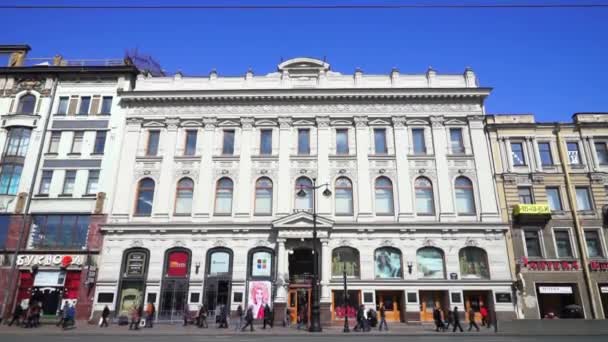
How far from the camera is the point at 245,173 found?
29688 mm

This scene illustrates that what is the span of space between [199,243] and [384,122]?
17.2 m

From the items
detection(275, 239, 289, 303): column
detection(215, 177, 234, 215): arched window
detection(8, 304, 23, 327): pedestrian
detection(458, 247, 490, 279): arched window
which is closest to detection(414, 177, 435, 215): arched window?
detection(458, 247, 490, 279): arched window

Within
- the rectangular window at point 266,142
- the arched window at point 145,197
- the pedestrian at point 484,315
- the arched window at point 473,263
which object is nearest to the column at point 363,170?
the rectangular window at point 266,142

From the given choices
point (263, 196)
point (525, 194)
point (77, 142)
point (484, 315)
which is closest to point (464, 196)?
point (525, 194)

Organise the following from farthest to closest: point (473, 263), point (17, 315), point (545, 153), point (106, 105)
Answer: point (106, 105) < point (545, 153) < point (473, 263) < point (17, 315)

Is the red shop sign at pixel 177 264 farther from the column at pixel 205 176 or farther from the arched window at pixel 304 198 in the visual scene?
the arched window at pixel 304 198

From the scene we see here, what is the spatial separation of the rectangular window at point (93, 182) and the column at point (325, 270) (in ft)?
58.7

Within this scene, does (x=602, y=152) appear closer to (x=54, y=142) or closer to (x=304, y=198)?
(x=304, y=198)

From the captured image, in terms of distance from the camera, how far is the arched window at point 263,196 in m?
29.0

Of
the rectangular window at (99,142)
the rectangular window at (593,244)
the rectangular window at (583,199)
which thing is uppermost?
the rectangular window at (99,142)

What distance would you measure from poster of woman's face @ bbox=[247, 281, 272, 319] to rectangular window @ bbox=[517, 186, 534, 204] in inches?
774

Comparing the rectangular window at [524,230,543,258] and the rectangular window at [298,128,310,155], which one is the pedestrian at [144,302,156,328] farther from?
the rectangular window at [524,230,543,258]

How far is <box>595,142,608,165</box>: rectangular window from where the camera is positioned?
29.5 meters

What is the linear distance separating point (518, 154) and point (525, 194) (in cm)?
323
